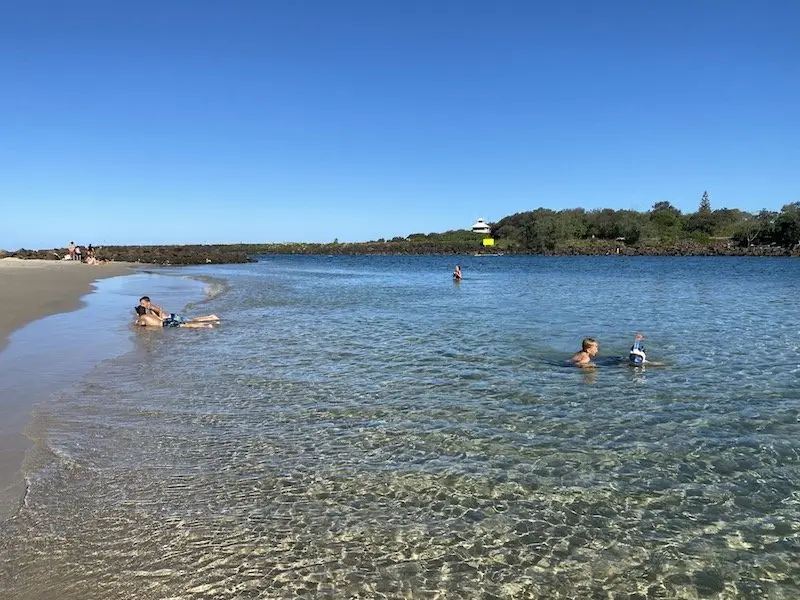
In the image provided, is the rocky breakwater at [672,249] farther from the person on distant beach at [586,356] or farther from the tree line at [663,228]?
the person on distant beach at [586,356]

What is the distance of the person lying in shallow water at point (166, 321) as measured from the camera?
19.5 metres

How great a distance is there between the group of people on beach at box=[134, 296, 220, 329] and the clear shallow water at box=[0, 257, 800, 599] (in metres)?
5.42

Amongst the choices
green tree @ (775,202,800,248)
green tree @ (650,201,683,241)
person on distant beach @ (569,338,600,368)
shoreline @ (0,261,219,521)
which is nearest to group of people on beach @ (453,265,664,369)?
person on distant beach @ (569,338,600,368)

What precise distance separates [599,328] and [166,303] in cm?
1992

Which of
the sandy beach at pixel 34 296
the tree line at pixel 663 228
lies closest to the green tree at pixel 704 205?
the tree line at pixel 663 228

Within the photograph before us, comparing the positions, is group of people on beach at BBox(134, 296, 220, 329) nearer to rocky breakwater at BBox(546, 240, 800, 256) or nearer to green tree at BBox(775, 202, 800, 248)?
rocky breakwater at BBox(546, 240, 800, 256)

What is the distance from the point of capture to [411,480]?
711 centimetres

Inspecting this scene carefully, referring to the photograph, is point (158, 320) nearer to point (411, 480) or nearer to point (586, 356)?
point (586, 356)

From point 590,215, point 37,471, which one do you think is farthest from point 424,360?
point 590,215

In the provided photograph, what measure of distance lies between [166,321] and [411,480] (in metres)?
15.4

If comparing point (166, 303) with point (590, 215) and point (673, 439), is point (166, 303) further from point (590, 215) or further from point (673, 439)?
point (590, 215)

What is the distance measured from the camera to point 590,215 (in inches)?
7441

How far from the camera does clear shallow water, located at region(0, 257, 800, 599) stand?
5.10 m

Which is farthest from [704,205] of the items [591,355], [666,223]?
[591,355]
